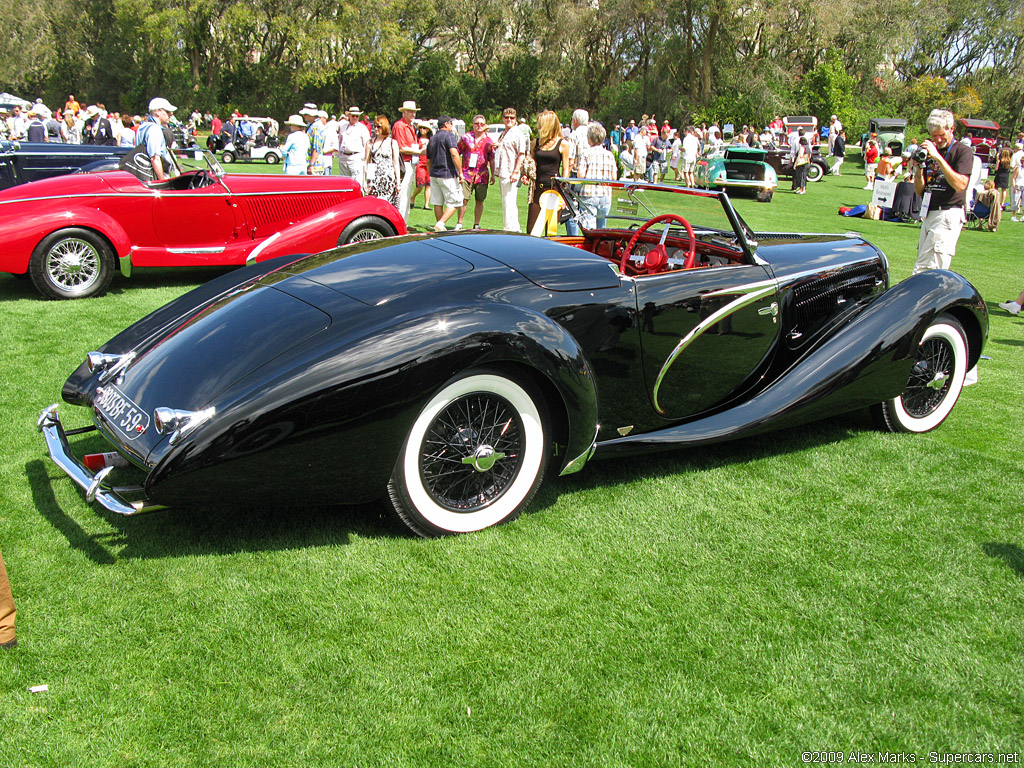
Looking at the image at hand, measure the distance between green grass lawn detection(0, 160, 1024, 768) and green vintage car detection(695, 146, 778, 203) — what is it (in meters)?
17.7

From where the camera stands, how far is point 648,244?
4.88 meters

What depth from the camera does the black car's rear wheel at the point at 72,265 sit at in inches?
289

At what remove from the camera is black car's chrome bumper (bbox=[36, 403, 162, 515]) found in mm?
2916

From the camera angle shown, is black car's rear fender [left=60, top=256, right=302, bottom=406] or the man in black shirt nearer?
black car's rear fender [left=60, top=256, right=302, bottom=406]

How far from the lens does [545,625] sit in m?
2.92

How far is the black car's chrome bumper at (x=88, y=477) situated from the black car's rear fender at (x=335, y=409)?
14 centimetres

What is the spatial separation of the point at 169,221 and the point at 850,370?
671 centimetres

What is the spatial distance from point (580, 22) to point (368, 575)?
49.0 m

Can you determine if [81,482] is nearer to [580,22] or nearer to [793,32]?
[793,32]

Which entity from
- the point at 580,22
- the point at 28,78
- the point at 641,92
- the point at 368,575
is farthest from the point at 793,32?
the point at 28,78

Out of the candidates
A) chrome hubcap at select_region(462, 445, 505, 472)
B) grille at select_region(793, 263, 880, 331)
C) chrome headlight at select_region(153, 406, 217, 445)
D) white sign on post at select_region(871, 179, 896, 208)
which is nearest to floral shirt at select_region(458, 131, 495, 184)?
grille at select_region(793, 263, 880, 331)

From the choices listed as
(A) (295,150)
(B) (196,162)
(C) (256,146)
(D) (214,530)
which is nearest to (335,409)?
(D) (214,530)

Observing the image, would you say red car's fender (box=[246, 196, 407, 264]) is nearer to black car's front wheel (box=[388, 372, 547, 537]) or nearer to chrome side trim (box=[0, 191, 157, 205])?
chrome side trim (box=[0, 191, 157, 205])

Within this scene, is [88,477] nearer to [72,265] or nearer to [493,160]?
[72,265]
